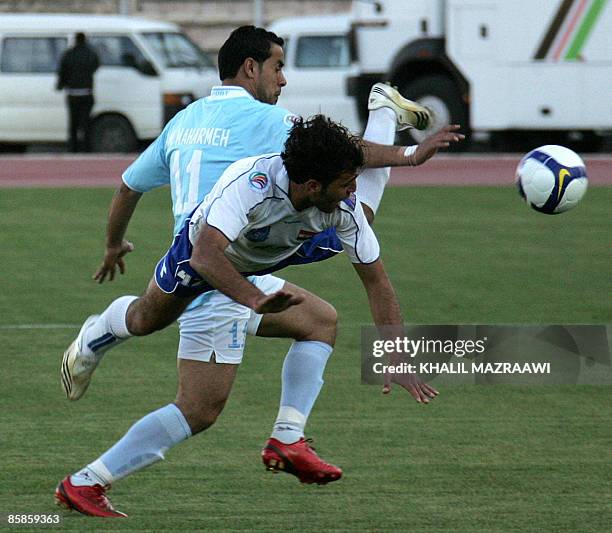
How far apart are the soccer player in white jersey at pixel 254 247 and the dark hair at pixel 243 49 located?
610mm

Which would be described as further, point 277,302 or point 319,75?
point 319,75

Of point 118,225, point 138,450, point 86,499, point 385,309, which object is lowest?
point 86,499

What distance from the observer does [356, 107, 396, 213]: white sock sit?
6887 millimetres

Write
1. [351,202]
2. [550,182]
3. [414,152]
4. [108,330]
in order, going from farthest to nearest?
[550,182] < [108,330] < [414,152] < [351,202]

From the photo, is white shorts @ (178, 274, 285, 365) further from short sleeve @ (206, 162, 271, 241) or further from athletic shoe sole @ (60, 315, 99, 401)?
athletic shoe sole @ (60, 315, 99, 401)

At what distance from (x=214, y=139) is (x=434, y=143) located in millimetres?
818

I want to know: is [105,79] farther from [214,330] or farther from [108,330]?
[214,330]

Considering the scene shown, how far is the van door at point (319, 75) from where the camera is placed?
24203 millimetres

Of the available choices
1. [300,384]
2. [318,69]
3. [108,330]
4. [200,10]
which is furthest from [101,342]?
[200,10]

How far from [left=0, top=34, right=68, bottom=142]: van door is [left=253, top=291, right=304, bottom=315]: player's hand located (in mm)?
19313

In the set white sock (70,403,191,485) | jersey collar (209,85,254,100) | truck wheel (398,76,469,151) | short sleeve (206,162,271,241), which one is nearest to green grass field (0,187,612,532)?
white sock (70,403,191,485)

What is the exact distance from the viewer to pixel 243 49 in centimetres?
625

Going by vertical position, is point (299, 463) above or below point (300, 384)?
below

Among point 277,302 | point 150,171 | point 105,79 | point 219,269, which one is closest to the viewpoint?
point 277,302
